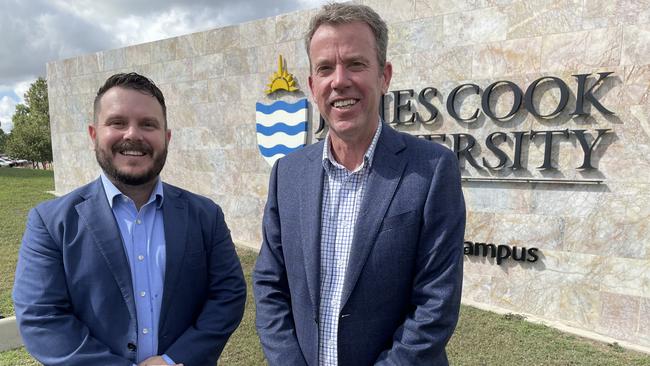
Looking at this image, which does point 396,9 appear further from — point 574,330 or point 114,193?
point 114,193

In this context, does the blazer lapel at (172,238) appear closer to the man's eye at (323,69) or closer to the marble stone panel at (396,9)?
the man's eye at (323,69)

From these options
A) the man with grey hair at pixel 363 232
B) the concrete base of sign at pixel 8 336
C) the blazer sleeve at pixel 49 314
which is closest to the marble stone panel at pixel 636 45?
the man with grey hair at pixel 363 232

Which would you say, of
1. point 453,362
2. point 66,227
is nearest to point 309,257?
point 66,227

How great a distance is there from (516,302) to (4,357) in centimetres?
518

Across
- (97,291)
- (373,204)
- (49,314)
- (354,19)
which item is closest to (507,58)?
(354,19)

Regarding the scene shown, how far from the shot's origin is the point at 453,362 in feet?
11.8

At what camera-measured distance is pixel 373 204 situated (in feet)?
5.10

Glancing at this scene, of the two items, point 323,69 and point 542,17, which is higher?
point 542,17

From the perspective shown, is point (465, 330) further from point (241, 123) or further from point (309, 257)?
point (241, 123)

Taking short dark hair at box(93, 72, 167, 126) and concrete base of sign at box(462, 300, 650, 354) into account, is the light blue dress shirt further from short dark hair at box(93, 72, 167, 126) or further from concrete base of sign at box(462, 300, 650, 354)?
concrete base of sign at box(462, 300, 650, 354)

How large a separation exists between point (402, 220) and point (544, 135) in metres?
3.63

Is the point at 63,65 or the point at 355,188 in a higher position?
the point at 63,65

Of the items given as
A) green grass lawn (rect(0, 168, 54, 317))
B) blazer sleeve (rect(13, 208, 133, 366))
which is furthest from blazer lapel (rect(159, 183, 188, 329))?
green grass lawn (rect(0, 168, 54, 317))

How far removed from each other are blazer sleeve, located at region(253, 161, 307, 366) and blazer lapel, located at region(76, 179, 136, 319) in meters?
0.53
